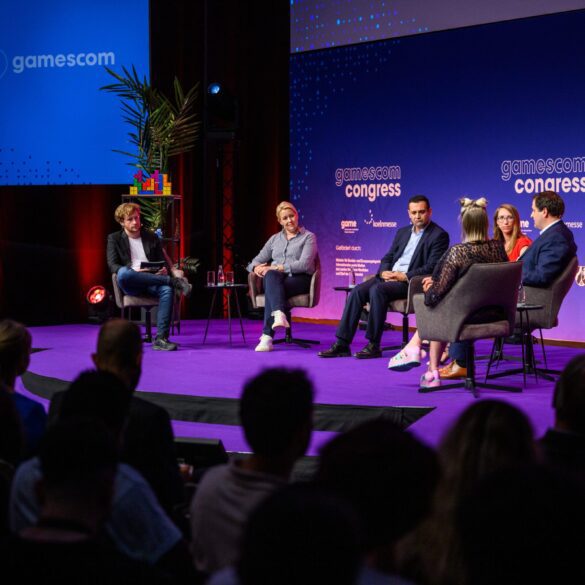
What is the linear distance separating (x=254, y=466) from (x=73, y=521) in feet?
1.59

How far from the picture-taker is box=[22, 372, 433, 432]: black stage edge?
511 cm

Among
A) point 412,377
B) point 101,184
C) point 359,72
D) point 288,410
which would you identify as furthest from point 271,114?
point 288,410

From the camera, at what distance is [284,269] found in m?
7.65

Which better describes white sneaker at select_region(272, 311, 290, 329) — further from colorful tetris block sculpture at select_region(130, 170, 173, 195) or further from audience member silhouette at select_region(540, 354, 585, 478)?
audience member silhouette at select_region(540, 354, 585, 478)

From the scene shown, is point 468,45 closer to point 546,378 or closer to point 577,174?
point 577,174

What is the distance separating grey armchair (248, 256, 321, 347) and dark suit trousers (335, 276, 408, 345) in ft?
1.46

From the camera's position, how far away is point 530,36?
8.07 meters

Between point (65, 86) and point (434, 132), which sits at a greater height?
point (65, 86)

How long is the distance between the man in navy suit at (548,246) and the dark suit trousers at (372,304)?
1.15 meters

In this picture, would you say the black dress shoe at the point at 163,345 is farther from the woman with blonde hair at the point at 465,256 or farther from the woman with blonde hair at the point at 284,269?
the woman with blonde hair at the point at 465,256

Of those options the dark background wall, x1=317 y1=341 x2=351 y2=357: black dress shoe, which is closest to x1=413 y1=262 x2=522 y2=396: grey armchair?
x1=317 y1=341 x2=351 y2=357: black dress shoe

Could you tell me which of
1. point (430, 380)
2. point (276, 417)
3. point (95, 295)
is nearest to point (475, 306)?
point (430, 380)

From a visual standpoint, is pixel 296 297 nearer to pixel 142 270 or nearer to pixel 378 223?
pixel 142 270

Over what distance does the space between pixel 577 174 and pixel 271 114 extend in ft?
11.9
